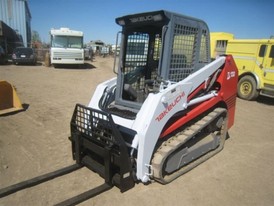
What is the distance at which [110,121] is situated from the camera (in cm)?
320

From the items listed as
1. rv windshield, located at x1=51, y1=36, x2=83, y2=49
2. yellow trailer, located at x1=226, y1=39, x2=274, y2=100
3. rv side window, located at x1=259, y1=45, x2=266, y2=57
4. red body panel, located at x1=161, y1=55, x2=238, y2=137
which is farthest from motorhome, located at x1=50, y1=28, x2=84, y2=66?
red body panel, located at x1=161, y1=55, x2=238, y2=137

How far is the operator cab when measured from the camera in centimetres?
362

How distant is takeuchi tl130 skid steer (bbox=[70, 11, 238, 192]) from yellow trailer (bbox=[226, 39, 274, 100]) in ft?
18.9

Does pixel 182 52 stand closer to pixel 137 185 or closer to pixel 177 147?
pixel 177 147

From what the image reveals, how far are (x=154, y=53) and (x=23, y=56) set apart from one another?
18125 millimetres

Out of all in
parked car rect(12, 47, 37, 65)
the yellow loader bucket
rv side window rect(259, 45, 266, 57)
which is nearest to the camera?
the yellow loader bucket

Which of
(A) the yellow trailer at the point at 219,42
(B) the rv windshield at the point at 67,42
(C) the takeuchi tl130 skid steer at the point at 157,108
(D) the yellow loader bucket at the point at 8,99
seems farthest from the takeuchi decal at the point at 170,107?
(B) the rv windshield at the point at 67,42

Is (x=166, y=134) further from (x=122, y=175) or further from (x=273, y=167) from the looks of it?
(x=273, y=167)

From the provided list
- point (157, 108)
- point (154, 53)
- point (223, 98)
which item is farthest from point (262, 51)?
point (157, 108)

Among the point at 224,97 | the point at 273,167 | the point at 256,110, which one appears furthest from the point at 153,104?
the point at 256,110

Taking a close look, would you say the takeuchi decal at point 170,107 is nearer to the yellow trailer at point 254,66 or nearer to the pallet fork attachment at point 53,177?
the pallet fork attachment at point 53,177

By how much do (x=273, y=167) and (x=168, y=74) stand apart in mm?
2564

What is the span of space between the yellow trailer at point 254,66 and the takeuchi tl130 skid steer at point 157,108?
5.77m

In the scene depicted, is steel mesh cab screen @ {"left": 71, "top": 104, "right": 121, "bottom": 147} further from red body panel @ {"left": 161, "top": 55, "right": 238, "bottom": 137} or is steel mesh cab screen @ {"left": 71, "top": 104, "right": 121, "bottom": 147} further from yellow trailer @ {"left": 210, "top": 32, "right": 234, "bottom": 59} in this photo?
yellow trailer @ {"left": 210, "top": 32, "right": 234, "bottom": 59}
